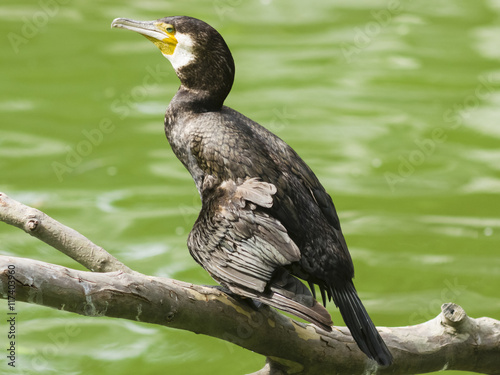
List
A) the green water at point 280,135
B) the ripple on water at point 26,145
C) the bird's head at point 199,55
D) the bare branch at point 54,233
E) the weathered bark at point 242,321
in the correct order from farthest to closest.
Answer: the ripple on water at point 26,145 < the green water at point 280,135 < the bird's head at point 199,55 < the bare branch at point 54,233 < the weathered bark at point 242,321

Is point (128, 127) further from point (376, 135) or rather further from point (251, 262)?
point (251, 262)

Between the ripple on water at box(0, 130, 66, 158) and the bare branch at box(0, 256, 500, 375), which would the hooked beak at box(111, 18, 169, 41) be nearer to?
the bare branch at box(0, 256, 500, 375)

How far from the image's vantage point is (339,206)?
19.2 feet

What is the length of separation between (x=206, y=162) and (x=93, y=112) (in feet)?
14.1

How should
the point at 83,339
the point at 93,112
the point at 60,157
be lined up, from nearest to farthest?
the point at 83,339
the point at 60,157
the point at 93,112

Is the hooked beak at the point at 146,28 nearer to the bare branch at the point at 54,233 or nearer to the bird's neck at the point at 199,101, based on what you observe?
the bird's neck at the point at 199,101

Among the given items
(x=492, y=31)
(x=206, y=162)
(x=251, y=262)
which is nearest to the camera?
(x=251, y=262)

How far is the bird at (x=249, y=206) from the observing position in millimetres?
2471

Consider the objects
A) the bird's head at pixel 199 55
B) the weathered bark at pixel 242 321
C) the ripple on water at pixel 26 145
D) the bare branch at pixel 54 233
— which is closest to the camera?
the weathered bark at pixel 242 321

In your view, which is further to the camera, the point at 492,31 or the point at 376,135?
the point at 492,31

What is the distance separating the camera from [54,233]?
8.68 feet

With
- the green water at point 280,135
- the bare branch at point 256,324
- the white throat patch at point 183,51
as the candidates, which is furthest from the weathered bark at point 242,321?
the green water at point 280,135

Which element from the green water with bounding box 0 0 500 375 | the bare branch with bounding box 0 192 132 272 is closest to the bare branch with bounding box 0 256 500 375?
the bare branch with bounding box 0 192 132 272

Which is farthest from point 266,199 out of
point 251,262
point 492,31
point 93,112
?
point 492,31
